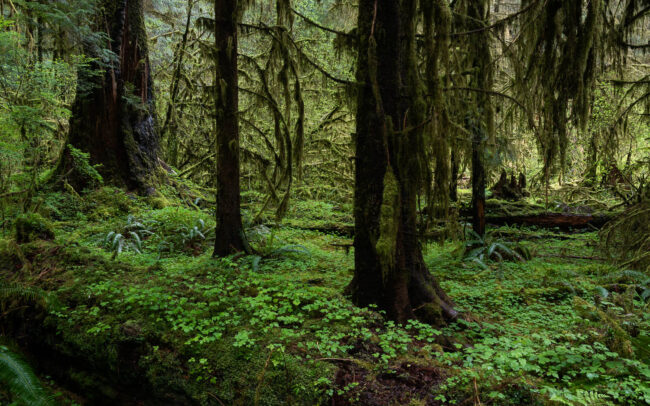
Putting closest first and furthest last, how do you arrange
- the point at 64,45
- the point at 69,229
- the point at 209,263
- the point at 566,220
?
the point at 209,263, the point at 69,229, the point at 64,45, the point at 566,220

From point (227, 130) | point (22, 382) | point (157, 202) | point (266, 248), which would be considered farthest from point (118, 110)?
point (22, 382)

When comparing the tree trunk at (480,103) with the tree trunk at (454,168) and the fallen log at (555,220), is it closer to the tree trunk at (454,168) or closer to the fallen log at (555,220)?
the tree trunk at (454,168)

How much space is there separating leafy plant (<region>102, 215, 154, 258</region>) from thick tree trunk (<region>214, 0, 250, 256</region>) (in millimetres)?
1730

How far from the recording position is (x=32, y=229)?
5586 mm

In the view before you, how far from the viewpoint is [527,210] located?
9.48 metres

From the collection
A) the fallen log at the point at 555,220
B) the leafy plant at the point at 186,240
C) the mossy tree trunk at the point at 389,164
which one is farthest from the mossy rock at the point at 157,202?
the fallen log at the point at 555,220

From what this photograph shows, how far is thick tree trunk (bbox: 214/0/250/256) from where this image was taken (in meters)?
5.31

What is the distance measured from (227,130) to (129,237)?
302cm

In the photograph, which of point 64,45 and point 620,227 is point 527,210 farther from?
point 64,45

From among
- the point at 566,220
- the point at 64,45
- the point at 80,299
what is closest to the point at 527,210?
the point at 566,220

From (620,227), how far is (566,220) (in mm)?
3910

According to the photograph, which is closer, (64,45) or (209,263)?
(209,263)

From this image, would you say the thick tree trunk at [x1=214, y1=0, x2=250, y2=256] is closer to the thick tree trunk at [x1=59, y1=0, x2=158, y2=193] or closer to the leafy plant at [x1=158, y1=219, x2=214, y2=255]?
the leafy plant at [x1=158, y1=219, x2=214, y2=255]

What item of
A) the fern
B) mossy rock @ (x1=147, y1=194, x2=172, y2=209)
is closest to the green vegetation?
the fern
